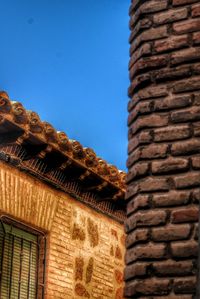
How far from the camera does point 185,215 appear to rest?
3.53 m

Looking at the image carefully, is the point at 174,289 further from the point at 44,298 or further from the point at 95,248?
the point at 95,248

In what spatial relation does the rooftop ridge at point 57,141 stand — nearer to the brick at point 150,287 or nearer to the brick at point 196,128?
the brick at point 196,128

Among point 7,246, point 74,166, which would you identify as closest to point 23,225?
point 7,246

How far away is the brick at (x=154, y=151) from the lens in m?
3.70

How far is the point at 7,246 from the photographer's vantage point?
26.0ft

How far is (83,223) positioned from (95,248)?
418 mm

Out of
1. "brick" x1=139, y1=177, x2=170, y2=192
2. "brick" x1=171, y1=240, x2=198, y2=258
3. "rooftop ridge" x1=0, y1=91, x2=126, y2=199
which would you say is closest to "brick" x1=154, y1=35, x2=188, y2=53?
"brick" x1=139, y1=177, x2=170, y2=192

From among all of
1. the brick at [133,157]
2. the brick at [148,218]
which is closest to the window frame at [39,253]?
the brick at [133,157]

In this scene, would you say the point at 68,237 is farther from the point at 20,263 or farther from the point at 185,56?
the point at 185,56

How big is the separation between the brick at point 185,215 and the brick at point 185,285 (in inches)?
11.4

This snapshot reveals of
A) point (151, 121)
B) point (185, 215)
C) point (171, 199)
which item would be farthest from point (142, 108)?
point (185, 215)

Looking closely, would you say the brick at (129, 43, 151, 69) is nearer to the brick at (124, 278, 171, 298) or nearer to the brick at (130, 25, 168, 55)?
the brick at (130, 25, 168, 55)

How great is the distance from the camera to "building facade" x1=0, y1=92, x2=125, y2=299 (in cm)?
793

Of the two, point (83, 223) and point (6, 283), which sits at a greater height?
point (83, 223)
